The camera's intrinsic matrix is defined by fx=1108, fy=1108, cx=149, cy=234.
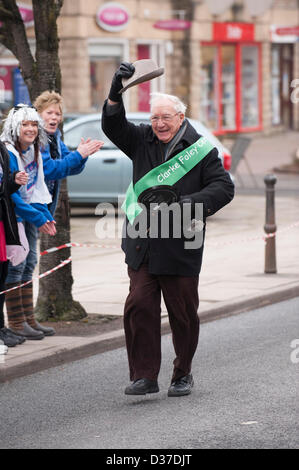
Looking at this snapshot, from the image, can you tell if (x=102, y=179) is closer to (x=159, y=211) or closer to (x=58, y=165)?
(x=58, y=165)

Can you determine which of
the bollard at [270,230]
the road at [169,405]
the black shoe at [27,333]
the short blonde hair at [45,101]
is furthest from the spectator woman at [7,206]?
the bollard at [270,230]

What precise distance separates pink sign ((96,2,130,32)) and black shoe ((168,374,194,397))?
24.4 meters

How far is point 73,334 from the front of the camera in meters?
8.51

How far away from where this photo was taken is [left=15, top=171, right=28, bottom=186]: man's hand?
739cm

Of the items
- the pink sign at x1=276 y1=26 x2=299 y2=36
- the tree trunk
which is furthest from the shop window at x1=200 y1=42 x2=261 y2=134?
the tree trunk

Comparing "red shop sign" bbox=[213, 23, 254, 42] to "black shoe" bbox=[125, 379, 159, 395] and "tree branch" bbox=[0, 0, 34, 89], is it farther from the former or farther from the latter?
"black shoe" bbox=[125, 379, 159, 395]

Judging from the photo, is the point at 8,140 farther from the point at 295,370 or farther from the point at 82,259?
the point at 82,259

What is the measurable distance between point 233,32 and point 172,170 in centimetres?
2957

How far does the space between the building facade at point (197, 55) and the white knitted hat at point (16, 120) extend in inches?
810

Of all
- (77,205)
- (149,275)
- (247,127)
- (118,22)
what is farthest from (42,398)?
(247,127)

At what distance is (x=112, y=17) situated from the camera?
30.5 meters

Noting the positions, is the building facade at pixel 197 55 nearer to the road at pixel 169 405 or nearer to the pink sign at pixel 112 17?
the pink sign at pixel 112 17

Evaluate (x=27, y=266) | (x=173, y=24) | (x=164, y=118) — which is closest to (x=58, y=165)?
(x=27, y=266)

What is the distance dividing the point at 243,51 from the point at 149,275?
102ft
